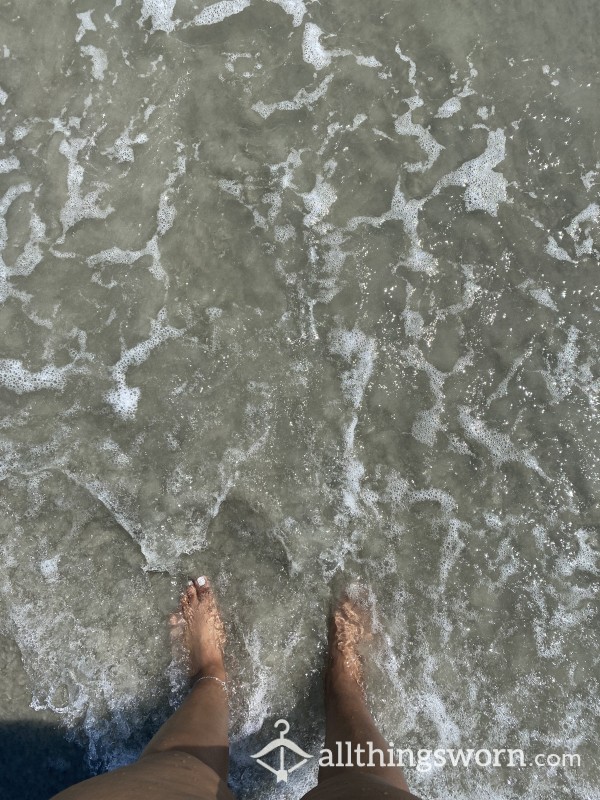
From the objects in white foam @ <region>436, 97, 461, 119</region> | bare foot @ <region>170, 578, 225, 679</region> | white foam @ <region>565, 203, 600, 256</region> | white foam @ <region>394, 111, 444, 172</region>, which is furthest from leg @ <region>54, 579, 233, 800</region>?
white foam @ <region>436, 97, 461, 119</region>

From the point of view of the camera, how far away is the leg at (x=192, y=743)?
219 cm

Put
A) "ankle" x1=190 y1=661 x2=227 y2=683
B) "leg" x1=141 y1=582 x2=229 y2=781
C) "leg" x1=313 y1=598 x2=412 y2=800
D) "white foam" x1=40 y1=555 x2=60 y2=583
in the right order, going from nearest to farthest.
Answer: "leg" x1=313 y1=598 x2=412 y2=800, "leg" x1=141 y1=582 x2=229 y2=781, "ankle" x1=190 y1=661 x2=227 y2=683, "white foam" x1=40 y1=555 x2=60 y2=583

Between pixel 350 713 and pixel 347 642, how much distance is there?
367mm

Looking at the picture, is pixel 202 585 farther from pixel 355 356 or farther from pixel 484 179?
pixel 484 179

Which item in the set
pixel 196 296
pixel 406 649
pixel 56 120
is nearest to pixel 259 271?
pixel 196 296

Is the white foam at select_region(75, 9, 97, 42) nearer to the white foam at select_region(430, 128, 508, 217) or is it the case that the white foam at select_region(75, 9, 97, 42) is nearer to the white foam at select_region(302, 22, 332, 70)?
the white foam at select_region(302, 22, 332, 70)

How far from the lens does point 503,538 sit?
328cm

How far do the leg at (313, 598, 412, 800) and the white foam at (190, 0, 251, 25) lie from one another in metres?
3.74

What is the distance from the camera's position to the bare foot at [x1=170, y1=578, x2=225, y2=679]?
3174 mm

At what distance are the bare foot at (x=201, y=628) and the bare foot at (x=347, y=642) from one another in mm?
664

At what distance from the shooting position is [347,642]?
3.19 m

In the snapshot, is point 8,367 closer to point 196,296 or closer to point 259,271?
point 196,296

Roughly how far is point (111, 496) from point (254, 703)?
152cm

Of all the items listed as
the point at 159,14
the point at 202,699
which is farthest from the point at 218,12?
the point at 202,699
